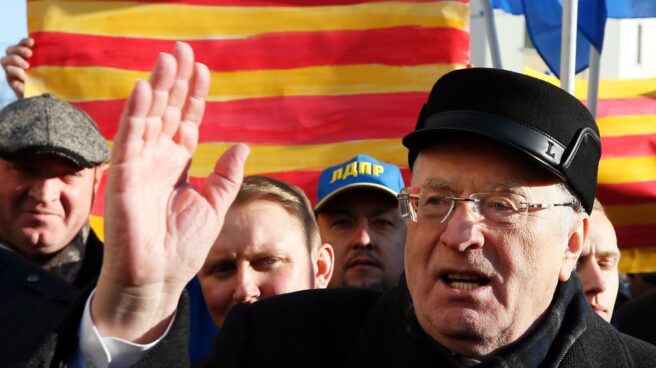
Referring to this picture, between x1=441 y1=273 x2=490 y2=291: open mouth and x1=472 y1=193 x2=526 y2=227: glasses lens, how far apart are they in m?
0.13

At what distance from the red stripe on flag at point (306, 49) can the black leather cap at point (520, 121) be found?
297 cm

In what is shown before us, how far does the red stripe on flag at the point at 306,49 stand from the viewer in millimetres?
5629

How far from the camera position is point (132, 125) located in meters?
2.17

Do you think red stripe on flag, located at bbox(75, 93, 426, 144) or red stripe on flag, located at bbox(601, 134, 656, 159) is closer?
red stripe on flag, located at bbox(75, 93, 426, 144)

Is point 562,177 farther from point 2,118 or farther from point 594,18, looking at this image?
point 594,18

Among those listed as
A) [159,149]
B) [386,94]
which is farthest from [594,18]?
[159,149]

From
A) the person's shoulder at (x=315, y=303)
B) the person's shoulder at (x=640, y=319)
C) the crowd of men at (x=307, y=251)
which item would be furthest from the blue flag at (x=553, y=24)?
the person's shoulder at (x=315, y=303)

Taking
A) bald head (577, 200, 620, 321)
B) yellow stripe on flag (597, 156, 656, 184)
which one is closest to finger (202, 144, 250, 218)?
bald head (577, 200, 620, 321)

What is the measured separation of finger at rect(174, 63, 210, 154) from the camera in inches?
90.6

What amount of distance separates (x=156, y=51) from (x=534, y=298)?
3.37 meters

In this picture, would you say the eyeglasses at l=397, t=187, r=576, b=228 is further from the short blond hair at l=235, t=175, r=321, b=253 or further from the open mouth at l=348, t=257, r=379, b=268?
the open mouth at l=348, t=257, r=379, b=268

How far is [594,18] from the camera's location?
20.3 ft

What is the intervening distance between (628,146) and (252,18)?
2.65 meters

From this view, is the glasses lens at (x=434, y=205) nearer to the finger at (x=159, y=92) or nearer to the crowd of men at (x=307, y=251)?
the crowd of men at (x=307, y=251)
